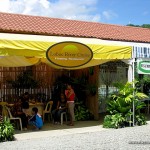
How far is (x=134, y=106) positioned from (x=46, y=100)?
4.21 metres

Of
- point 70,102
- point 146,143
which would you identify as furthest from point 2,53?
point 146,143

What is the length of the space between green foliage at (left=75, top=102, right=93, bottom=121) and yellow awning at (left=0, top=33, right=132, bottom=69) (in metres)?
2.66

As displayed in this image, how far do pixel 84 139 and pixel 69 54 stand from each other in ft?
9.01

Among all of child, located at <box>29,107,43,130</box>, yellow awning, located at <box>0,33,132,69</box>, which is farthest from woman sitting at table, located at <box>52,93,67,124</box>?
yellow awning, located at <box>0,33,132,69</box>

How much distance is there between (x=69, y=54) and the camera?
35.1 feet

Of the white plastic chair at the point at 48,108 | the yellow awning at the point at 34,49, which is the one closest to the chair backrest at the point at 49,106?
the white plastic chair at the point at 48,108

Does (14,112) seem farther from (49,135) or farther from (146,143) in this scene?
(146,143)

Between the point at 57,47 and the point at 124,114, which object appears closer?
the point at 57,47

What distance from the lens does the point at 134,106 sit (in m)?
12.0

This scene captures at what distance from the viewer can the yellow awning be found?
384 inches

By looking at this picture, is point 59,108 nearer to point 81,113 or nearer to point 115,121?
point 81,113

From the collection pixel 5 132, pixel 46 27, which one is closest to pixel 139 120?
pixel 5 132

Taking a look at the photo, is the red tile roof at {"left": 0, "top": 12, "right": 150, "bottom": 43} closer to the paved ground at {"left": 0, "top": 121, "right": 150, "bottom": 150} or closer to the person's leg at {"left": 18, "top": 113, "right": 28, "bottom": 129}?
the person's leg at {"left": 18, "top": 113, "right": 28, "bottom": 129}

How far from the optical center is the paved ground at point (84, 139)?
8.31 metres
